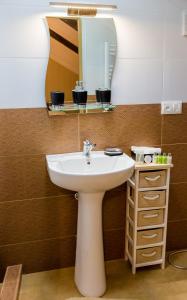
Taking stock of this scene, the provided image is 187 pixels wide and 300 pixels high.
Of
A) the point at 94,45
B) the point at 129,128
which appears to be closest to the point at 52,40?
the point at 94,45

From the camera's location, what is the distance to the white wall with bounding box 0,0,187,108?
1952mm

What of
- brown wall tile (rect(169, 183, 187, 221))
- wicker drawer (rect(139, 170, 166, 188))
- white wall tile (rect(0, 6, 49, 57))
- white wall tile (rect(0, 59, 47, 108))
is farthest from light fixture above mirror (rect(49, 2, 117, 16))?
brown wall tile (rect(169, 183, 187, 221))

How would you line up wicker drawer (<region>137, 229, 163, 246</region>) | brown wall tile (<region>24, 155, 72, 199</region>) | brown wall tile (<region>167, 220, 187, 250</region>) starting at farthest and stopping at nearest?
brown wall tile (<region>167, 220, 187, 250</region>) → wicker drawer (<region>137, 229, 163, 246</region>) → brown wall tile (<region>24, 155, 72, 199</region>)

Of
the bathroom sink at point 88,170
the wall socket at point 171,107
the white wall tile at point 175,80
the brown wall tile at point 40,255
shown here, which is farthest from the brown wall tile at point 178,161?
the brown wall tile at point 40,255

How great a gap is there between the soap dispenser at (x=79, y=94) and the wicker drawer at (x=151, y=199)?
750 millimetres

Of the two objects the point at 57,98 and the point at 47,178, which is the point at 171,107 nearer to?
the point at 57,98

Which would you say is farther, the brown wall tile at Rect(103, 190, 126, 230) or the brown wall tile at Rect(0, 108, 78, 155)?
the brown wall tile at Rect(103, 190, 126, 230)

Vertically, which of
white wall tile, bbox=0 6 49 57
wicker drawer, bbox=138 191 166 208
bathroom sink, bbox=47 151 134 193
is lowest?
wicker drawer, bbox=138 191 166 208

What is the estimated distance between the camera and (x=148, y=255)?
2318 millimetres

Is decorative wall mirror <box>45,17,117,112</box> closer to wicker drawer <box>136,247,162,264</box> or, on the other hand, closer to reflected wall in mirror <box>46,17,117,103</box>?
reflected wall in mirror <box>46,17,117,103</box>

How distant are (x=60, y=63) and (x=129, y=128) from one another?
2.19 ft

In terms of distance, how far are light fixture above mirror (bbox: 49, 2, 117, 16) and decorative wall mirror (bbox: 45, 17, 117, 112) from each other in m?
0.04

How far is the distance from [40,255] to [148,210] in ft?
2.81

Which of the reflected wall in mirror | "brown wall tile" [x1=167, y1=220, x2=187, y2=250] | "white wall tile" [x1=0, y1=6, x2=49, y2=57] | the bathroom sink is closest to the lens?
the bathroom sink
